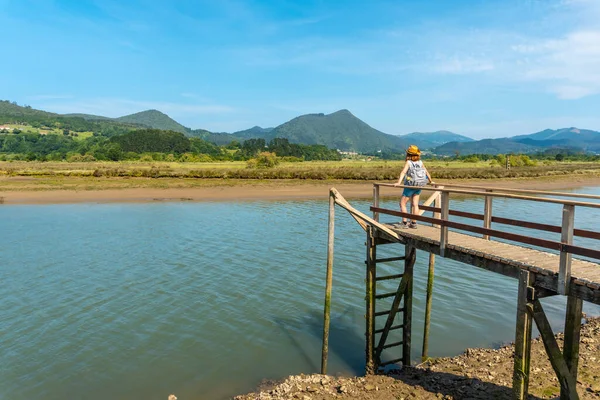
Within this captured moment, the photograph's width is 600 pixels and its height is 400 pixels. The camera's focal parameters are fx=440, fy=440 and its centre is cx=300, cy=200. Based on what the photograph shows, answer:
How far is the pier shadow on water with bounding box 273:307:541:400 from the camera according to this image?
9195 mm

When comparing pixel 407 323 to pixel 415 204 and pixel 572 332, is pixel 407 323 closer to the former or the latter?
pixel 415 204

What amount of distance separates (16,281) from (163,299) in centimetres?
684

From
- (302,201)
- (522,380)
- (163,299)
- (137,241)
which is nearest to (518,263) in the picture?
(522,380)

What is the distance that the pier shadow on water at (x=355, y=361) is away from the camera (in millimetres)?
9195

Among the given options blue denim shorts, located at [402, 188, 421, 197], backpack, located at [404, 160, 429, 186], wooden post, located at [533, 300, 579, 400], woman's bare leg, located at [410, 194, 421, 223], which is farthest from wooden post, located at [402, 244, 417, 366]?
wooden post, located at [533, 300, 579, 400]

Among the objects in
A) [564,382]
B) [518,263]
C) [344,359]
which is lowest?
[344,359]

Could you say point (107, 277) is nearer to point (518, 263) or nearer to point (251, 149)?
point (518, 263)

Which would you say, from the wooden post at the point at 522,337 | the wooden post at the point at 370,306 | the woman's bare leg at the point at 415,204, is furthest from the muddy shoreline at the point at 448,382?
the woman's bare leg at the point at 415,204

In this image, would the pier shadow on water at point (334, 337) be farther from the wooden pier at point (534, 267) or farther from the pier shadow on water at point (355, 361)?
the wooden pier at point (534, 267)

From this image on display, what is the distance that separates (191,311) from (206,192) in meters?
35.4

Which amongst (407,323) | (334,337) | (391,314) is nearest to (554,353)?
(407,323)

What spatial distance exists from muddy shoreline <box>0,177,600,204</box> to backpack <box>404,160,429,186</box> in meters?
34.8

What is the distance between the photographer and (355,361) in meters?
11.6

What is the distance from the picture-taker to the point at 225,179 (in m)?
61.0
